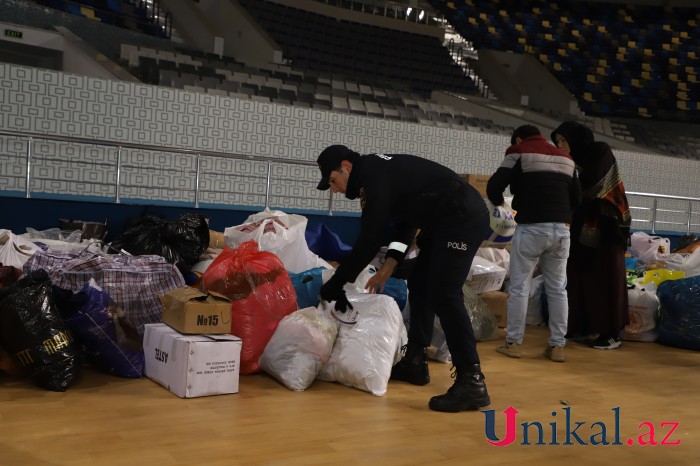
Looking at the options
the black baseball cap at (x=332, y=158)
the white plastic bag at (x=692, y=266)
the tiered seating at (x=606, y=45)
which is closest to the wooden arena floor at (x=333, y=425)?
the black baseball cap at (x=332, y=158)

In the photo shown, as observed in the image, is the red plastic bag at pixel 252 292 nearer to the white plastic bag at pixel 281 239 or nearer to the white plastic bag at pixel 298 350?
the white plastic bag at pixel 298 350

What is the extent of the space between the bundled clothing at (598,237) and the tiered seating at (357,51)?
10294mm

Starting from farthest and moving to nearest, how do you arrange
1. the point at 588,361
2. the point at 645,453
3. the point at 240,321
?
1. the point at 588,361
2. the point at 240,321
3. the point at 645,453

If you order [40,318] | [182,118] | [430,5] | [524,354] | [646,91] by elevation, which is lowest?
[524,354]

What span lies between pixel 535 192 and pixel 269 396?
1731mm

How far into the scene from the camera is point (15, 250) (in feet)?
11.6

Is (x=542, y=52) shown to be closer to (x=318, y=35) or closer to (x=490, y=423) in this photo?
(x=318, y=35)

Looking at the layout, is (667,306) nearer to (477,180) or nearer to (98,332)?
(477,180)

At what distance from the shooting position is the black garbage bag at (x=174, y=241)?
3.96 meters

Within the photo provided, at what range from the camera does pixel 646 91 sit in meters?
17.5

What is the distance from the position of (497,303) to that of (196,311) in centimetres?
229

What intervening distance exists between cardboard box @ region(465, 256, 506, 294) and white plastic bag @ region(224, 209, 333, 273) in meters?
0.96

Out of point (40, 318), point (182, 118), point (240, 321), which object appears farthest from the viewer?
point (182, 118)

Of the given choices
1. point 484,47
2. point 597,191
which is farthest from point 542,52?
point 597,191
